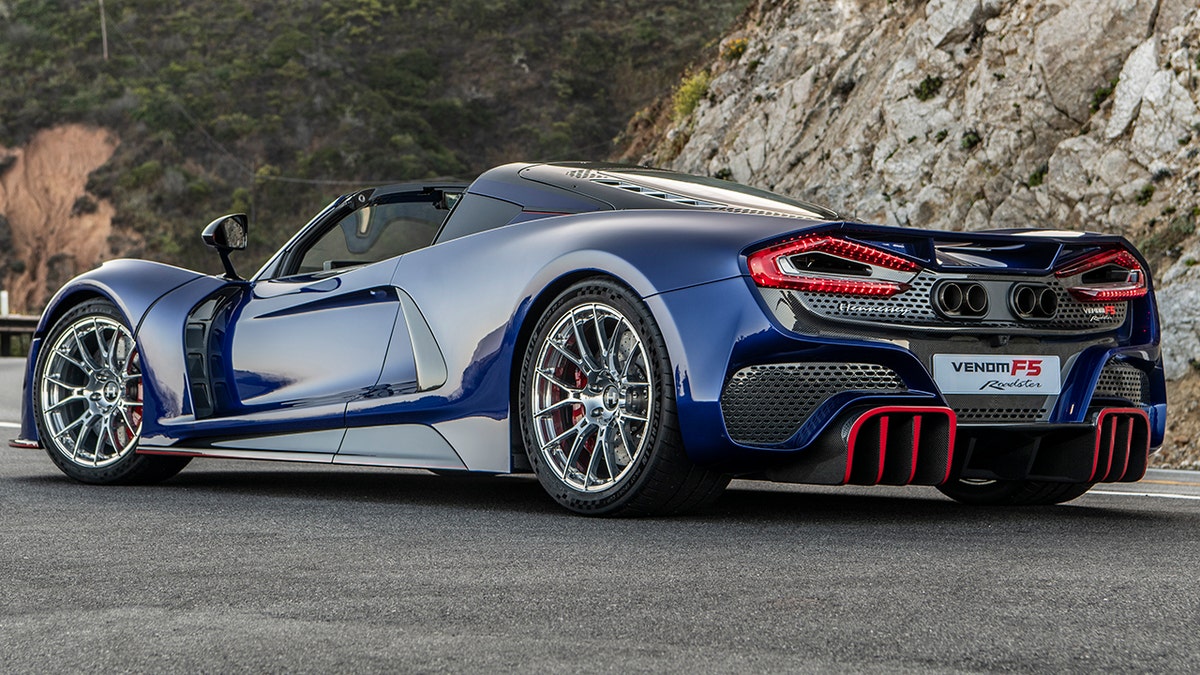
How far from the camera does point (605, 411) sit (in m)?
4.78

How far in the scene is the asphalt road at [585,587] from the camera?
279 centimetres

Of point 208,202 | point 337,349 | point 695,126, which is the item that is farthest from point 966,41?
point 208,202

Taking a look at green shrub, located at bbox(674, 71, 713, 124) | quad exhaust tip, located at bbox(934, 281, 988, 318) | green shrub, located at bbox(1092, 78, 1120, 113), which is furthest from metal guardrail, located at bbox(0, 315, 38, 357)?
quad exhaust tip, located at bbox(934, 281, 988, 318)

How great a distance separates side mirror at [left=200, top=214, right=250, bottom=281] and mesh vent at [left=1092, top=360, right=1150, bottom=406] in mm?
3402

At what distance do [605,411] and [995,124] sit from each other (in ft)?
40.2

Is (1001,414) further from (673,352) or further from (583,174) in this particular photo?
(583,174)

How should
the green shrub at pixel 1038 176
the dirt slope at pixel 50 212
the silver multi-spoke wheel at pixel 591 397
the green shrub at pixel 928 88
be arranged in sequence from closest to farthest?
the silver multi-spoke wheel at pixel 591 397
the green shrub at pixel 1038 176
the green shrub at pixel 928 88
the dirt slope at pixel 50 212

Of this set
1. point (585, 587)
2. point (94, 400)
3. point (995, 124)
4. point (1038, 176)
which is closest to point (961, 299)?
point (585, 587)

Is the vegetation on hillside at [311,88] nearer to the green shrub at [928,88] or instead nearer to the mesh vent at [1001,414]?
the green shrub at [928,88]

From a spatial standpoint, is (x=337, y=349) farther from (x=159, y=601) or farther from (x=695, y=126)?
(x=695, y=126)

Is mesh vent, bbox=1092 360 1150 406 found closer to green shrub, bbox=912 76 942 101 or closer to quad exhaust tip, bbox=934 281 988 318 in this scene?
quad exhaust tip, bbox=934 281 988 318

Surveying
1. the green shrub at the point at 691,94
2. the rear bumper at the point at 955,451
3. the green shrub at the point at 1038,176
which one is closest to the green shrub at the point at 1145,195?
the green shrub at the point at 1038,176

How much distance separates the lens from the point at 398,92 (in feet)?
171

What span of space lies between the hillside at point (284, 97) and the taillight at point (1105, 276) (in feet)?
126
